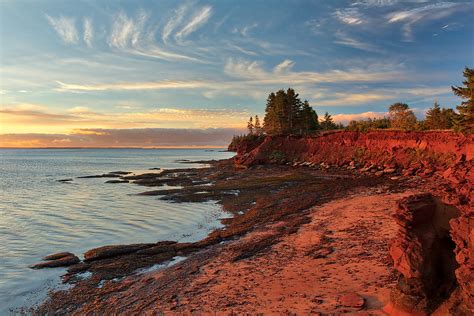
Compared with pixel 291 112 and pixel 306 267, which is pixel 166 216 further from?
pixel 291 112

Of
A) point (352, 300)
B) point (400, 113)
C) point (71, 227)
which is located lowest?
point (71, 227)

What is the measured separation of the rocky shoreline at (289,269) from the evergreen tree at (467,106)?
22.4 m

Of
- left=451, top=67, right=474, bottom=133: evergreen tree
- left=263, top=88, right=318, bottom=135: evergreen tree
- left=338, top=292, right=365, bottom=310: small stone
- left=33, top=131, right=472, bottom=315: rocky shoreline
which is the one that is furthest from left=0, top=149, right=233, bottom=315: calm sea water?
left=263, top=88, right=318, bottom=135: evergreen tree

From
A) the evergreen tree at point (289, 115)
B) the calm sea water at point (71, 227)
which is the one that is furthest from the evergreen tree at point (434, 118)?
the calm sea water at point (71, 227)

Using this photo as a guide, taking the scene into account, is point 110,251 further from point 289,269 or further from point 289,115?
point 289,115

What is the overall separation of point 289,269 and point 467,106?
1469 inches

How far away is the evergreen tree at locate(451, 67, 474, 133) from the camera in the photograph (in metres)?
37.9

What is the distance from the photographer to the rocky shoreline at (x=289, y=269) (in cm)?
828

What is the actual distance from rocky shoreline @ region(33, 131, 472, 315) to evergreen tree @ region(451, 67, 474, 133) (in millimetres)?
22372

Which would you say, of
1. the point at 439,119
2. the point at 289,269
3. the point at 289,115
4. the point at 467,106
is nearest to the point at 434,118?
the point at 439,119

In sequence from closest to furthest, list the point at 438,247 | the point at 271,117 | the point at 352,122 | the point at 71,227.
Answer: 1. the point at 438,247
2. the point at 71,227
3. the point at 352,122
4. the point at 271,117

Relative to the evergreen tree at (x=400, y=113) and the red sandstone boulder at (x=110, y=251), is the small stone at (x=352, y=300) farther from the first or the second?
the evergreen tree at (x=400, y=113)

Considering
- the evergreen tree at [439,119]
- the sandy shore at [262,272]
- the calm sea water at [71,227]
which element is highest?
the evergreen tree at [439,119]

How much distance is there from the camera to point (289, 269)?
1244 centimetres
